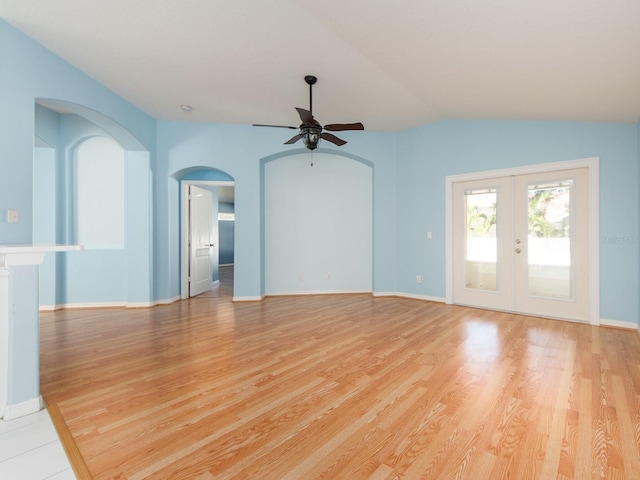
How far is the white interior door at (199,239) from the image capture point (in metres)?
5.51

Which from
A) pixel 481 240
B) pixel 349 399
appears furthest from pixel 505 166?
pixel 349 399

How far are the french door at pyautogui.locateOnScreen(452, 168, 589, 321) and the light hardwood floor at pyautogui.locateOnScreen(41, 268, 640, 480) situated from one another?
1.84 feet

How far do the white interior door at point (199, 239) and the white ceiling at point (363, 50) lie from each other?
1.90 metres

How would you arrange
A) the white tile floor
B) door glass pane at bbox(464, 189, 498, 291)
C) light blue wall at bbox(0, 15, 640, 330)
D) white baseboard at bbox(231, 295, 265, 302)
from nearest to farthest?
the white tile floor, light blue wall at bbox(0, 15, 640, 330), door glass pane at bbox(464, 189, 498, 291), white baseboard at bbox(231, 295, 265, 302)

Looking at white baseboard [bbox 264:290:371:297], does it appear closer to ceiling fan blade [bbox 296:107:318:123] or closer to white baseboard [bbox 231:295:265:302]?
white baseboard [bbox 231:295:265:302]

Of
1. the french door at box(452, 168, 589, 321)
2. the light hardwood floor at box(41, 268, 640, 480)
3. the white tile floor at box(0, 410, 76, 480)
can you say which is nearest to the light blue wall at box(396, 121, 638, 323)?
the french door at box(452, 168, 589, 321)

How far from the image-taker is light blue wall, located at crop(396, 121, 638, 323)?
11.7ft

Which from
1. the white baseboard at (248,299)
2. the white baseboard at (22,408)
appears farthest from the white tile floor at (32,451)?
the white baseboard at (248,299)

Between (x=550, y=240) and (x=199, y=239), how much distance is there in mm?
5735

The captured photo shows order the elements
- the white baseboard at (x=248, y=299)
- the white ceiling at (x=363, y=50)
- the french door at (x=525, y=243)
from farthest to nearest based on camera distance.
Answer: the white baseboard at (x=248, y=299), the french door at (x=525, y=243), the white ceiling at (x=363, y=50)

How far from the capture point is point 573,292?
3912 mm

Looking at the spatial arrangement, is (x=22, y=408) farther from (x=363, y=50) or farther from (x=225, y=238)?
(x=225, y=238)

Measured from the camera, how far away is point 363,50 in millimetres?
2941

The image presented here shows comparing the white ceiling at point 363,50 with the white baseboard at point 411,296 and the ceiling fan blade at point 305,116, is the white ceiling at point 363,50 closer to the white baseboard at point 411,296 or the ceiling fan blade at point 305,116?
the ceiling fan blade at point 305,116
